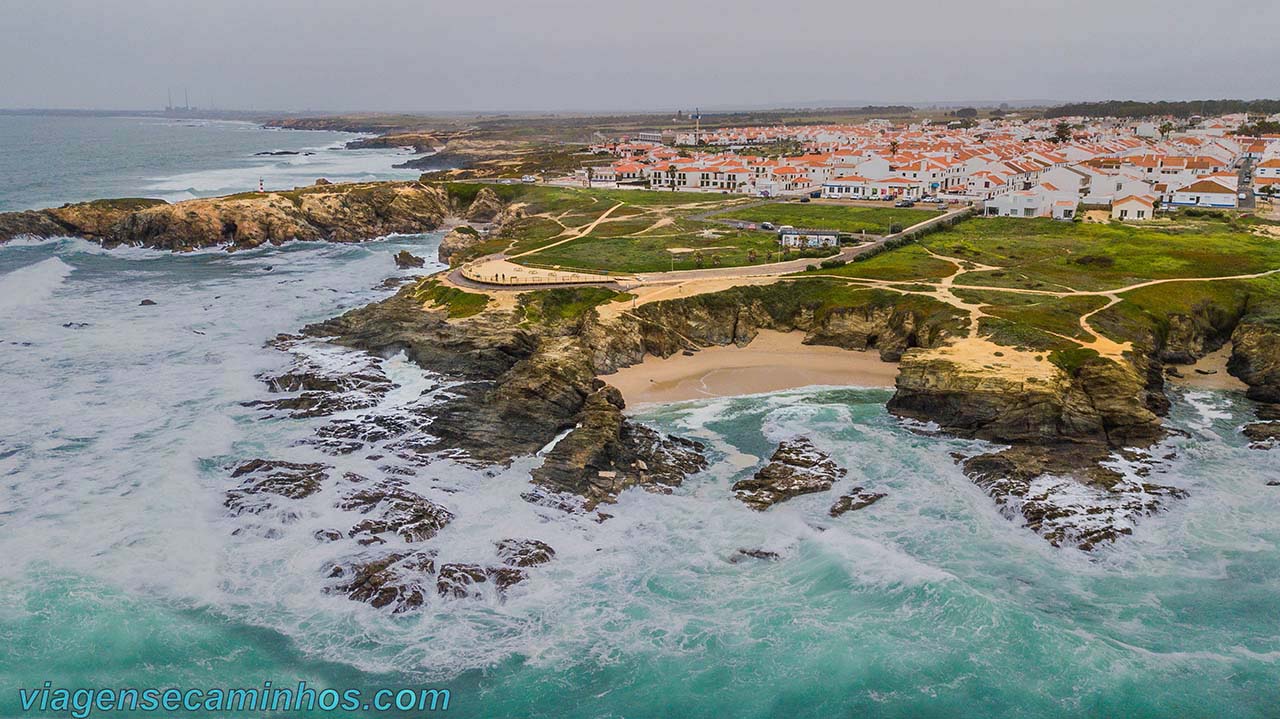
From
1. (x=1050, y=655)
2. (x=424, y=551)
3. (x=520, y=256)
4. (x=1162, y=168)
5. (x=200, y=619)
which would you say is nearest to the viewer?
(x=1050, y=655)

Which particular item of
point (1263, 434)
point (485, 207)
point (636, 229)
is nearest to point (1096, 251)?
point (1263, 434)

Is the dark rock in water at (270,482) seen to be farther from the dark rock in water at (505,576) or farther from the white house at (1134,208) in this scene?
the white house at (1134,208)

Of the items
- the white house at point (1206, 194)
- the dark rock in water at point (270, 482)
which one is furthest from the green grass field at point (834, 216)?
the dark rock in water at point (270, 482)

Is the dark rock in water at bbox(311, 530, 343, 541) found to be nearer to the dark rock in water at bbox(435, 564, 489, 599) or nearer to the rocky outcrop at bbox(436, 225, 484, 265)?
the dark rock in water at bbox(435, 564, 489, 599)

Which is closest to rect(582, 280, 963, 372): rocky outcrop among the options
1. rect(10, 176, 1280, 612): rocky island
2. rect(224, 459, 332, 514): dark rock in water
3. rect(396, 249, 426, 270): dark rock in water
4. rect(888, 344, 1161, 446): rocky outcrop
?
rect(10, 176, 1280, 612): rocky island

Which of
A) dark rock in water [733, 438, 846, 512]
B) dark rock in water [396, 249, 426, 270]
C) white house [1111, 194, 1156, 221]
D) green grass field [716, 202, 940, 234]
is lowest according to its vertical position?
dark rock in water [733, 438, 846, 512]

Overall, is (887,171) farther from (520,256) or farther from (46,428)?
(46,428)

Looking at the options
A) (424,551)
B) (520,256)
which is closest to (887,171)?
(520,256)
